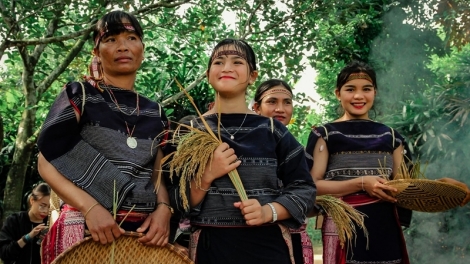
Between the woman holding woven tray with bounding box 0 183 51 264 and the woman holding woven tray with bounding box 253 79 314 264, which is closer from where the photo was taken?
the woman holding woven tray with bounding box 253 79 314 264

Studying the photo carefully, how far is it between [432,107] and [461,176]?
0.94 meters

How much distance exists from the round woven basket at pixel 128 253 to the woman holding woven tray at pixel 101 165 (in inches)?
1.1

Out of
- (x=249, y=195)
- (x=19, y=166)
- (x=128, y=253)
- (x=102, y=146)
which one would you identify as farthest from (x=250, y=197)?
(x=19, y=166)

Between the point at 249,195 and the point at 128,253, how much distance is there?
1.71 feet

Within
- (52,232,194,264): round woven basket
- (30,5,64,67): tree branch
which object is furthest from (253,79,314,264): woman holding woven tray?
(30,5,64,67): tree branch

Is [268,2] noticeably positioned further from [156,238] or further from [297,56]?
[156,238]

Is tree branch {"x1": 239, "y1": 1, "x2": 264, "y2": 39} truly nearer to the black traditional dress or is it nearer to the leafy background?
the leafy background

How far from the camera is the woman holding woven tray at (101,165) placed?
238 cm

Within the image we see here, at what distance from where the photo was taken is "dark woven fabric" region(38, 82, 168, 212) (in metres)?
2.40

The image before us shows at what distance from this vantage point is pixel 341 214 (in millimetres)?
3047

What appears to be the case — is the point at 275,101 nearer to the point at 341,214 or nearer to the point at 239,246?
the point at 341,214

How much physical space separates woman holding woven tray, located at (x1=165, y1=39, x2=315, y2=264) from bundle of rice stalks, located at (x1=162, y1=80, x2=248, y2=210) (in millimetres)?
29

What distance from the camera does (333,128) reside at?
11.4 ft

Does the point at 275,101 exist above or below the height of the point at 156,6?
below
